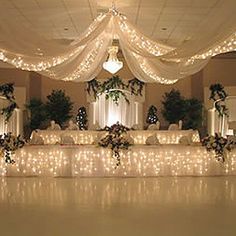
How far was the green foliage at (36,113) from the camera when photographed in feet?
56.2

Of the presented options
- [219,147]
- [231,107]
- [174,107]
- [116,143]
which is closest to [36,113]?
[174,107]

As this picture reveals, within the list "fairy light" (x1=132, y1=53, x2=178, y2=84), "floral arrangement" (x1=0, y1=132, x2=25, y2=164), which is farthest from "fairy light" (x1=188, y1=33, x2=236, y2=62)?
"floral arrangement" (x1=0, y1=132, x2=25, y2=164)

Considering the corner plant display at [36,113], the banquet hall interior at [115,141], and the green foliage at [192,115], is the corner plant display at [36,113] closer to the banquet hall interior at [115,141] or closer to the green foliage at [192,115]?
the banquet hall interior at [115,141]

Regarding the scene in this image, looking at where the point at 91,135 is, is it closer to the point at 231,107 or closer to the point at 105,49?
the point at 231,107

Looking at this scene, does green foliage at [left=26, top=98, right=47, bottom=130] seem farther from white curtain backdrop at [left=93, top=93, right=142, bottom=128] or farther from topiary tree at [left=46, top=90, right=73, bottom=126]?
white curtain backdrop at [left=93, top=93, right=142, bottom=128]

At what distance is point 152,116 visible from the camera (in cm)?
1798

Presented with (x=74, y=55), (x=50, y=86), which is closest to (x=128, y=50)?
(x=74, y=55)

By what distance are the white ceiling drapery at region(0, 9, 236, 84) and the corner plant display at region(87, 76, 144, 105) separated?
10.0m

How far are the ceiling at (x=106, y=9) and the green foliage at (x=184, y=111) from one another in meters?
5.88

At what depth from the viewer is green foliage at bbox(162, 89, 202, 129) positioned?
57.0 ft

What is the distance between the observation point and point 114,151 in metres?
9.13

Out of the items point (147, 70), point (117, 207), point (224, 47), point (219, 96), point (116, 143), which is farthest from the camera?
point (219, 96)

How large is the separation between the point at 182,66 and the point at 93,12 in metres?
3.43

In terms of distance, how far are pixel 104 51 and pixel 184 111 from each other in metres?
10.5
